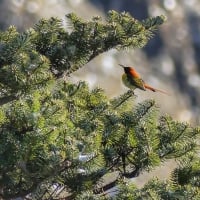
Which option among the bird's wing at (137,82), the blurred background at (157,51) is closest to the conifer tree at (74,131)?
the bird's wing at (137,82)

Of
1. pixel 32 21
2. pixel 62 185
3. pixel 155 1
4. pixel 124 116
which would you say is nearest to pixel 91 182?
pixel 62 185

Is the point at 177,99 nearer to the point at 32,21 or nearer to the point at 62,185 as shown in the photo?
the point at 32,21

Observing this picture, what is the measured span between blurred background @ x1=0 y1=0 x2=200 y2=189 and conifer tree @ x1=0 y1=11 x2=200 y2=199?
14.4 meters

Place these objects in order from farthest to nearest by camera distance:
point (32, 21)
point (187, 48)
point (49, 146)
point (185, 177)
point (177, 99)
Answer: point (187, 48)
point (177, 99)
point (32, 21)
point (185, 177)
point (49, 146)

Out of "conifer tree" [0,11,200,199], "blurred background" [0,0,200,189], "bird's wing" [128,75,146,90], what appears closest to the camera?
"conifer tree" [0,11,200,199]

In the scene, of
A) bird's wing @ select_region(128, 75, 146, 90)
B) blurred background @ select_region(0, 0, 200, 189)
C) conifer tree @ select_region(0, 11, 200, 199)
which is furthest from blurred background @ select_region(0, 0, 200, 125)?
conifer tree @ select_region(0, 11, 200, 199)

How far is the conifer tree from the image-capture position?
119 inches

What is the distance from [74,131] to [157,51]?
18553 mm

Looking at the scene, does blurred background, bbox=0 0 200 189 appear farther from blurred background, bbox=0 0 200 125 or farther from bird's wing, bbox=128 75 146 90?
bird's wing, bbox=128 75 146 90

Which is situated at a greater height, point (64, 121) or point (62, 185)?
point (64, 121)

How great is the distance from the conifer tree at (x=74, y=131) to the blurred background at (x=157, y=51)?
14.4m

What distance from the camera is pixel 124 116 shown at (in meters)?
3.38

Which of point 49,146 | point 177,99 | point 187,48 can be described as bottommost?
point 49,146

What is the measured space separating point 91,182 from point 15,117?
0.43 meters
